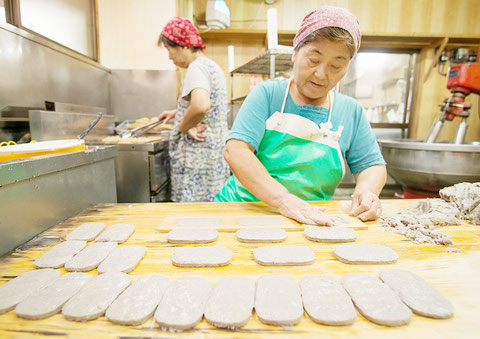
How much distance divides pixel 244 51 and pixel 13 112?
8.87ft

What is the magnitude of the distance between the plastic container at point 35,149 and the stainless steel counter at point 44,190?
49mm

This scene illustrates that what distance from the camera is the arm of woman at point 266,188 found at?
1.02 metres

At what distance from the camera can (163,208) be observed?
1.19 metres

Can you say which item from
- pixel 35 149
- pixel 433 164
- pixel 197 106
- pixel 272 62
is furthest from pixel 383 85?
pixel 35 149

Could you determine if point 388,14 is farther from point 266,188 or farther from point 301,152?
point 266,188

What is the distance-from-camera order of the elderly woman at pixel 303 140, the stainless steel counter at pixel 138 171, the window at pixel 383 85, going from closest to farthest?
the elderly woman at pixel 303 140
the stainless steel counter at pixel 138 171
the window at pixel 383 85

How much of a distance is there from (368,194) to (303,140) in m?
0.37

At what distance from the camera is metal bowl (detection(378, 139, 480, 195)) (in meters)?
1.77

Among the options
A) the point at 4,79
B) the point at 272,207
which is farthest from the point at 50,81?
the point at 272,207

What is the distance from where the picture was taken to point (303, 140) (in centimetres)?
130

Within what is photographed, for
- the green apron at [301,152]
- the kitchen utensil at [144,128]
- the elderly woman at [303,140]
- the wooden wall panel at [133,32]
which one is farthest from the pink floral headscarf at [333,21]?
the wooden wall panel at [133,32]

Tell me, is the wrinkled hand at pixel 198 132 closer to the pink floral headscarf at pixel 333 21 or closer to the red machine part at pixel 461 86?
the pink floral headscarf at pixel 333 21

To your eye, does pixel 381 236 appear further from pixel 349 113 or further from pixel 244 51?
pixel 244 51

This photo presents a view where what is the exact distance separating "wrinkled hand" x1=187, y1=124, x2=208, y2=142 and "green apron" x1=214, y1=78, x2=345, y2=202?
3.00ft
